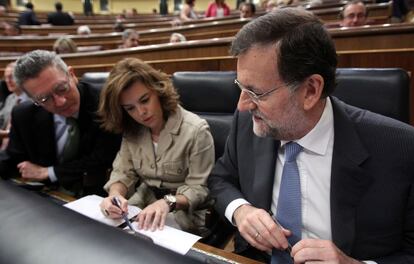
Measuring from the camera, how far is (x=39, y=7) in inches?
429

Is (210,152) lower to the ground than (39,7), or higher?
Answer: lower

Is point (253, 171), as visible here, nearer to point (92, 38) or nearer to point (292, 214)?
point (292, 214)

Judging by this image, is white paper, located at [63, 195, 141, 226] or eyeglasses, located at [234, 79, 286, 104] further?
white paper, located at [63, 195, 141, 226]

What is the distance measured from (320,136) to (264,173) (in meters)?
0.14

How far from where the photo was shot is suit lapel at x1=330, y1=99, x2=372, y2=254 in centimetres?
58

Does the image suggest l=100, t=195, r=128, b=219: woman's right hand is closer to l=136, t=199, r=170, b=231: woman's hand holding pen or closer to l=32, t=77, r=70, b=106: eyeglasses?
l=136, t=199, r=170, b=231: woman's hand holding pen

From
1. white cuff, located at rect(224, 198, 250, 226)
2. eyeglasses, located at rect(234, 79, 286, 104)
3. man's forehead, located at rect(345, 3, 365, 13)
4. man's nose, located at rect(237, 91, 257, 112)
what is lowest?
white cuff, located at rect(224, 198, 250, 226)

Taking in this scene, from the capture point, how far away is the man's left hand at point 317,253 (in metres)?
0.50

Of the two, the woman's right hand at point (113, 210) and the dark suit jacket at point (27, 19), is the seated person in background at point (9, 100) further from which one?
the dark suit jacket at point (27, 19)

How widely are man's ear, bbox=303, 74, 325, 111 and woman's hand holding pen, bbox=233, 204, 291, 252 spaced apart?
0.74 feet

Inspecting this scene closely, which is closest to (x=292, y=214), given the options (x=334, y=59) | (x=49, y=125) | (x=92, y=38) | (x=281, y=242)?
(x=281, y=242)

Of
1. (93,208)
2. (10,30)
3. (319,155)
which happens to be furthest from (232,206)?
(10,30)

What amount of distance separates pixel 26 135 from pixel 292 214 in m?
1.00

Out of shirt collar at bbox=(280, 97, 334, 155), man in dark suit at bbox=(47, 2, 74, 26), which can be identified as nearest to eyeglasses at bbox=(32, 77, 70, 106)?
shirt collar at bbox=(280, 97, 334, 155)
